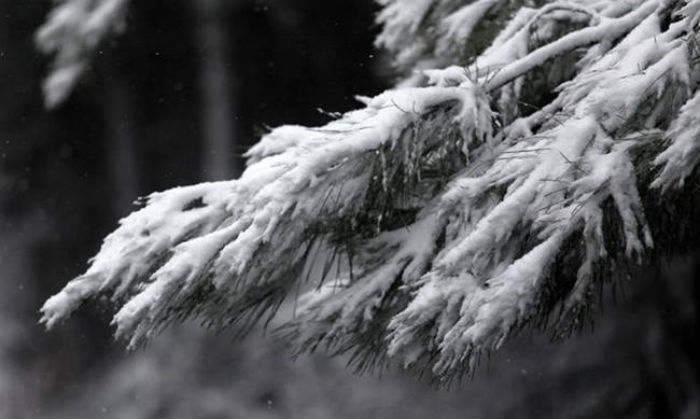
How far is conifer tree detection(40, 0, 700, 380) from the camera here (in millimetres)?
1938

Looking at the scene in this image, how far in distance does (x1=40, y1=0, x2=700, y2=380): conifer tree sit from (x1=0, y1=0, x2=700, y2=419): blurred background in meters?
4.93

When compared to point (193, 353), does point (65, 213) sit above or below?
above

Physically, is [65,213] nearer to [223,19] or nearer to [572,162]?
[223,19]

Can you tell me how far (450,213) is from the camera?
2195 mm

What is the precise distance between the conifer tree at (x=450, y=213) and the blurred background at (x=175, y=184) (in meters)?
4.93

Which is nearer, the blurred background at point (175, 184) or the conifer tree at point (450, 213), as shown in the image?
the conifer tree at point (450, 213)

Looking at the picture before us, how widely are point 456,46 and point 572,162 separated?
5.17 feet

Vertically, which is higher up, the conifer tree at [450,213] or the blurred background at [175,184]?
the blurred background at [175,184]

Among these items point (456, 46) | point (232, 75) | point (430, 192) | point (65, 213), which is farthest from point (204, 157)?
point (430, 192)

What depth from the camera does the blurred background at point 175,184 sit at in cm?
846

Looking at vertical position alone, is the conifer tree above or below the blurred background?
below

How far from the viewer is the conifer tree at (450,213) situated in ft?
6.36

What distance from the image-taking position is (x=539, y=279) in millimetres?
1902

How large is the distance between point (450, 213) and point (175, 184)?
8416 mm
